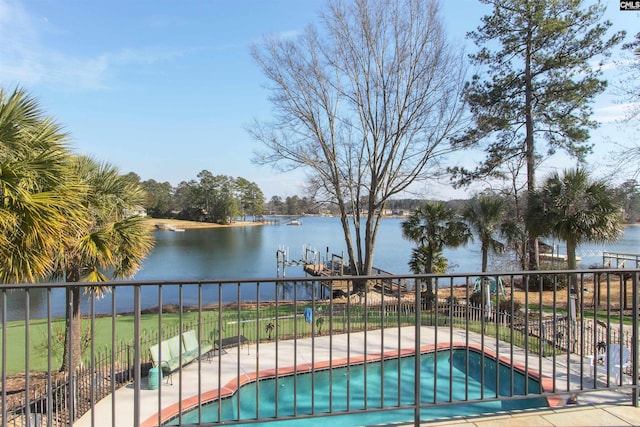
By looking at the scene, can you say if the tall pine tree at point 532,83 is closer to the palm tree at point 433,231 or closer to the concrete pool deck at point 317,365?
the palm tree at point 433,231

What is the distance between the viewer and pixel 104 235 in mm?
7180

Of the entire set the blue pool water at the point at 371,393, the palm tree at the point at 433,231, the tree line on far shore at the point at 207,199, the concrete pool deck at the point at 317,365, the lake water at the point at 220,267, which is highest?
the tree line on far shore at the point at 207,199

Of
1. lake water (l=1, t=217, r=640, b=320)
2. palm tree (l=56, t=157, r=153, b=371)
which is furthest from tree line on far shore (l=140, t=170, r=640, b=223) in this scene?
palm tree (l=56, t=157, r=153, b=371)

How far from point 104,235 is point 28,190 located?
2.72 m

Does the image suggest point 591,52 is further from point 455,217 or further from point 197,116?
point 197,116

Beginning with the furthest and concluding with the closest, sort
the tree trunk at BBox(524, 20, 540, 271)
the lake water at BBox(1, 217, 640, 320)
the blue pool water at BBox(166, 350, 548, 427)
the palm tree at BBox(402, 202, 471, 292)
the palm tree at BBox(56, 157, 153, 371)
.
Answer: the lake water at BBox(1, 217, 640, 320)
the tree trunk at BBox(524, 20, 540, 271)
the palm tree at BBox(402, 202, 471, 292)
the palm tree at BBox(56, 157, 153, 371)
the blue pool water at BBox(166, 350, 548, 427)

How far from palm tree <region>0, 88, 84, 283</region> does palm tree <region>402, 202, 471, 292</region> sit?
1268 centimetres

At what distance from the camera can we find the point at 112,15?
1284 cm

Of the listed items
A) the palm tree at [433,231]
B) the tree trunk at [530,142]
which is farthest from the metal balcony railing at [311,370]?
the tree trunk at [530,142]

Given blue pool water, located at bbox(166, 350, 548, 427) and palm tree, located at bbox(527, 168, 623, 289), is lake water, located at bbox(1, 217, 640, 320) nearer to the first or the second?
palm tree, located at bbox(527, 168, 623, 289)

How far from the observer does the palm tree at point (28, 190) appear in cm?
425

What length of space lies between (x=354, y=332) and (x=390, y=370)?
228cm

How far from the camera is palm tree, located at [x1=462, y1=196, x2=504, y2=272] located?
15.6 metres

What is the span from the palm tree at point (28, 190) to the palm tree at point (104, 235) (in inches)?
78.9
